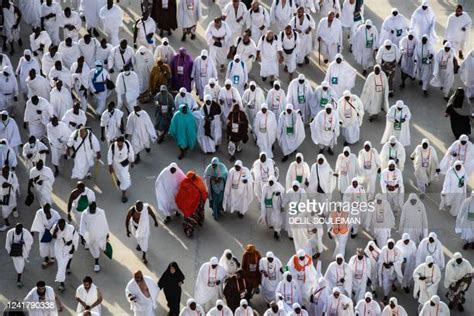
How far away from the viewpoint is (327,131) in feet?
98.5

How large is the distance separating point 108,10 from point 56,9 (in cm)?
116

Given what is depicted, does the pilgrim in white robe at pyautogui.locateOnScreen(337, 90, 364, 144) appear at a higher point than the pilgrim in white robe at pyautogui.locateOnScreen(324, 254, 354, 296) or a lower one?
higher

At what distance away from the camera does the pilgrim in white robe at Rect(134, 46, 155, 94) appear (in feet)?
103

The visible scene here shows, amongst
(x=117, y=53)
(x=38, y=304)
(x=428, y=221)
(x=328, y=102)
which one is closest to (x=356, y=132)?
(x=328, y=102)

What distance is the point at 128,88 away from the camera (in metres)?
30.7

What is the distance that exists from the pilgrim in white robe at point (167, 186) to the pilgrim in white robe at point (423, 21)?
24.2 feet

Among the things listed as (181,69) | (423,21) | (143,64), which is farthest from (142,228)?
(423,21)

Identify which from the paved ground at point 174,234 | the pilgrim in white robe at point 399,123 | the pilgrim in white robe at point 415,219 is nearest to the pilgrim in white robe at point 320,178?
the paved ground at point 174,234

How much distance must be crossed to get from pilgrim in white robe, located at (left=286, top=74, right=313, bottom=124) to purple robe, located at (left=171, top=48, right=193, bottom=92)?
2.17 metres

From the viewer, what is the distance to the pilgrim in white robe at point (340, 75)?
31297 mm

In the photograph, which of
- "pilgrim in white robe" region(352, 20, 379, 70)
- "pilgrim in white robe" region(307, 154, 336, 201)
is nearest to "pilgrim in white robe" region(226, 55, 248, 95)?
"pilgrim in white robe" region(352, 20, 379, 70)

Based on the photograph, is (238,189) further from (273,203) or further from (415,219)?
(415,219)

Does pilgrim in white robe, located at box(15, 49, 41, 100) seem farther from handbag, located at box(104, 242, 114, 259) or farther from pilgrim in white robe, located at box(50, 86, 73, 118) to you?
handbag, located at box(104, 242, 114, 259)

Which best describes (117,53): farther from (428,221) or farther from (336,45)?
(428,221)
